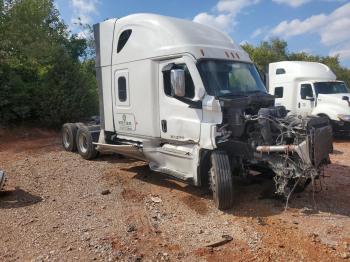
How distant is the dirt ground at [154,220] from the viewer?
4.88 metres

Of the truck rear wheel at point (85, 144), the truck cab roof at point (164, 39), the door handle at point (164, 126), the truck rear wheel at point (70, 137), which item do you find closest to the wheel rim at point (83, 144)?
the truck rear wheel at point (85, 144)

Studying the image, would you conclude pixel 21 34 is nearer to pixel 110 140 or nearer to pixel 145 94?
pixel 110 140

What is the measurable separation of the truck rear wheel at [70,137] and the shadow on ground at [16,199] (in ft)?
12.9

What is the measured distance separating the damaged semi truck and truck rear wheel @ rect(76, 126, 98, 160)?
1.41 meters

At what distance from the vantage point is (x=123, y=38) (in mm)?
8555

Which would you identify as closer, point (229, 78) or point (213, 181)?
point (213, 181)

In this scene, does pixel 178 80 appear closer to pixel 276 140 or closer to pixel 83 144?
pixel 276 140

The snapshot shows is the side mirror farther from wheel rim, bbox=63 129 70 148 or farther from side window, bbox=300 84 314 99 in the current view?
side window, bbox=300 84 314 99

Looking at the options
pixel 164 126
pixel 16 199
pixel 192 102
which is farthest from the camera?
pixel 164 126

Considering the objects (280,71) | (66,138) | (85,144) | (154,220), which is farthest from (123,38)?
(280,71)

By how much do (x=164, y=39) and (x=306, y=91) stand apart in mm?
9267

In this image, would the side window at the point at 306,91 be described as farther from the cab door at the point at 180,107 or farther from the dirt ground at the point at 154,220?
the cab door at the point at 180,107

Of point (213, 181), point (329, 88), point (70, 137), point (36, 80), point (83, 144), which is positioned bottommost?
point (213, 181)

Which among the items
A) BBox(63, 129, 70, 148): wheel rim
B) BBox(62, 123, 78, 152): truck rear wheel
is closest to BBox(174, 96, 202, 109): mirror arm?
BBox(62, 123, 78, 152): truck rear wheel
